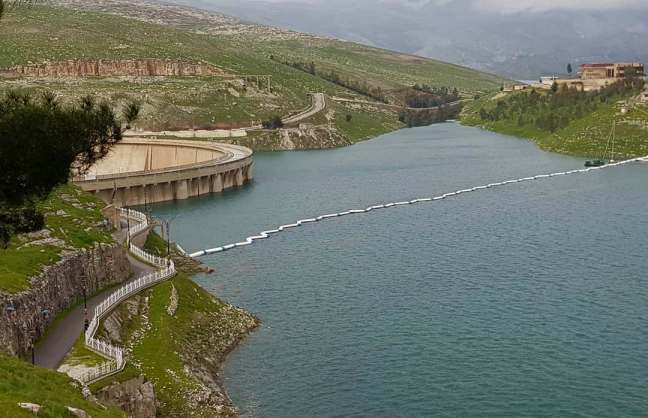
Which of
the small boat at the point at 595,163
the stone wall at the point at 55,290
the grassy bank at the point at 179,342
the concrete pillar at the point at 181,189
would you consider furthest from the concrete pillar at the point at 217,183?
the stone wall at the point at 55,290

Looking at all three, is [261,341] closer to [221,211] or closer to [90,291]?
[90,291]

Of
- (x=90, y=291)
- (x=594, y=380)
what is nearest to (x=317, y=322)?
(x=90, y=291)

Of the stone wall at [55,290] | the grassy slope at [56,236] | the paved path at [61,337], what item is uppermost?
the grassy slope at [56,236]

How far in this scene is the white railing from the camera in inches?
1858

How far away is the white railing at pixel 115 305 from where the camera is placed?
47.2 meters

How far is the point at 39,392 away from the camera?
112ft

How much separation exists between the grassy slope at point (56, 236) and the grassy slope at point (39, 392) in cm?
1298

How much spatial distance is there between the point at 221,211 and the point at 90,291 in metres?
63.9

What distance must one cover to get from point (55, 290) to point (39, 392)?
2313cm

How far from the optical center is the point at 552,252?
88.9 metres

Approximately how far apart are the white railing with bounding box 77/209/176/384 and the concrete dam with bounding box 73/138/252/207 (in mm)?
43064

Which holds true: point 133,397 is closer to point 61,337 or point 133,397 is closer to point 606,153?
point 61,337

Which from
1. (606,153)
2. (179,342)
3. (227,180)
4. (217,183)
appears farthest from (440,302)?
(606,153)

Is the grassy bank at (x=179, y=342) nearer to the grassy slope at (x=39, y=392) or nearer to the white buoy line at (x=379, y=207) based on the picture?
the grassy slope at (x=39, y=392)
